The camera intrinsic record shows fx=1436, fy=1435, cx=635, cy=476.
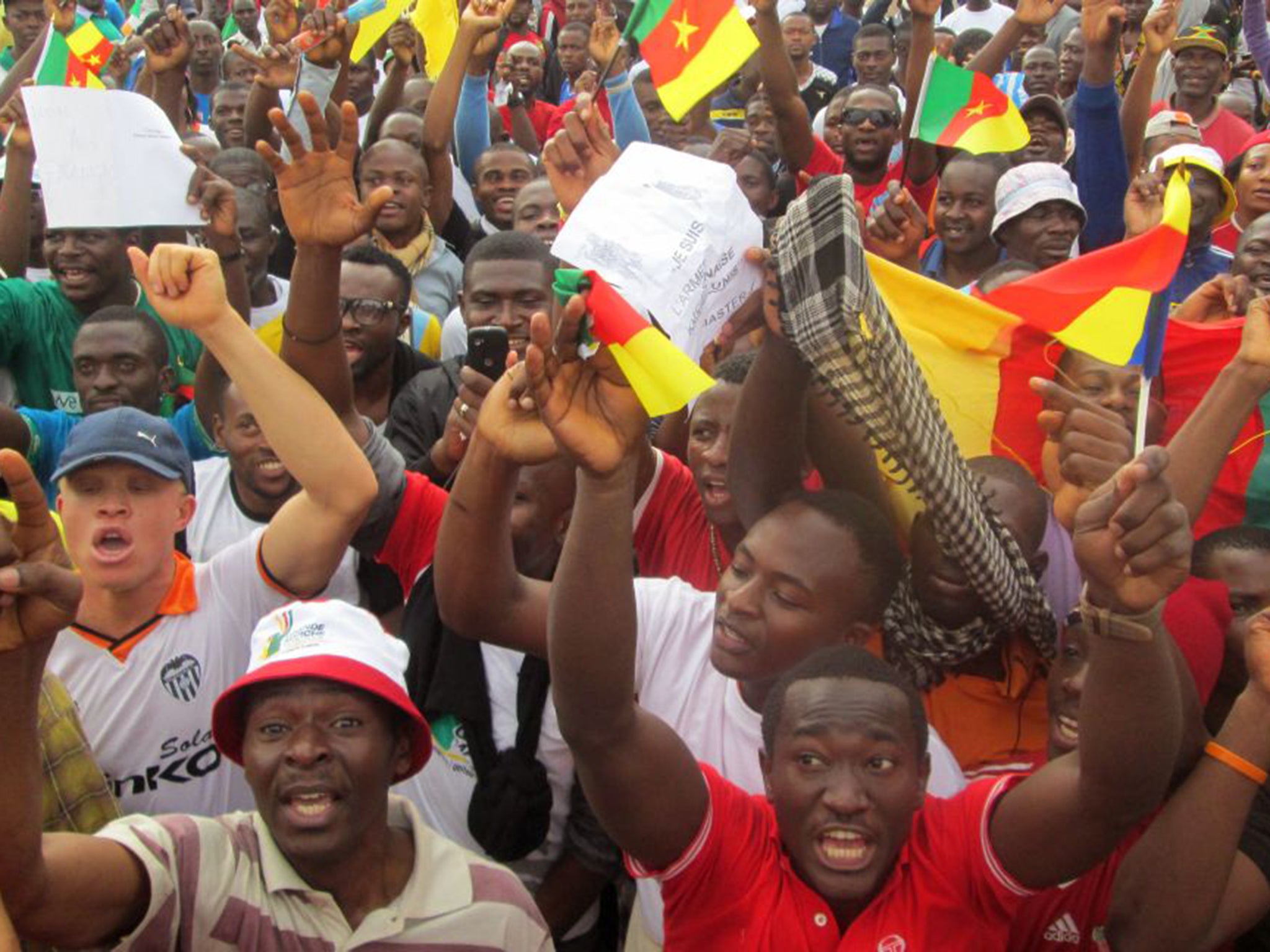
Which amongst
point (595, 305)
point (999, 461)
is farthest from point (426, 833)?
point (999, 461)

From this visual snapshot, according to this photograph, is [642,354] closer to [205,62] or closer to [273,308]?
[273,308]

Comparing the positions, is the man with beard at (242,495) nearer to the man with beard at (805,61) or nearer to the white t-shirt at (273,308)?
the white t-shirt at (273,308)

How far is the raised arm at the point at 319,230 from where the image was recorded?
3.09m

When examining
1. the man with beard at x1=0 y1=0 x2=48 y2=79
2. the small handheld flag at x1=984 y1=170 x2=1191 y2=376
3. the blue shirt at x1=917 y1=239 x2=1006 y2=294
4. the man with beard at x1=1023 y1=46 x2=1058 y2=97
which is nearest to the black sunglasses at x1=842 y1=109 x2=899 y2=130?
the blue shirt at x1=917 y1=239 x2=1006 y2=294

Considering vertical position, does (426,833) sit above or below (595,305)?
below

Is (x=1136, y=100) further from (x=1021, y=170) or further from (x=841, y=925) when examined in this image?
(x=841, y=925)

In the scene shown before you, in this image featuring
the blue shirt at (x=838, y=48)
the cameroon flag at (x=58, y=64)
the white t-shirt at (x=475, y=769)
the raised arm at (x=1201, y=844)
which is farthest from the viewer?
the blue shirt at (x=838, y=48)

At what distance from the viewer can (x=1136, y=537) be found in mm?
2078

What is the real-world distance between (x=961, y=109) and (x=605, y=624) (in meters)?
3.52

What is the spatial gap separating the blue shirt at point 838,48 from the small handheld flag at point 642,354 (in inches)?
347

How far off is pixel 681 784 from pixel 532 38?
345 inches

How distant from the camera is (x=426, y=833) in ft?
8.55

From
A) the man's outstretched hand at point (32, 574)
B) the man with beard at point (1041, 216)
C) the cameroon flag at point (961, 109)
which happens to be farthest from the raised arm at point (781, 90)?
the man's outstretched hand at point (32, 574)

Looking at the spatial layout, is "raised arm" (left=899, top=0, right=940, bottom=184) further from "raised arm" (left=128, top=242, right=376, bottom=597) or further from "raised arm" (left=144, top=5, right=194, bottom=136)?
"raised arm" (left=128, top=242, right=376, bottom=597)
